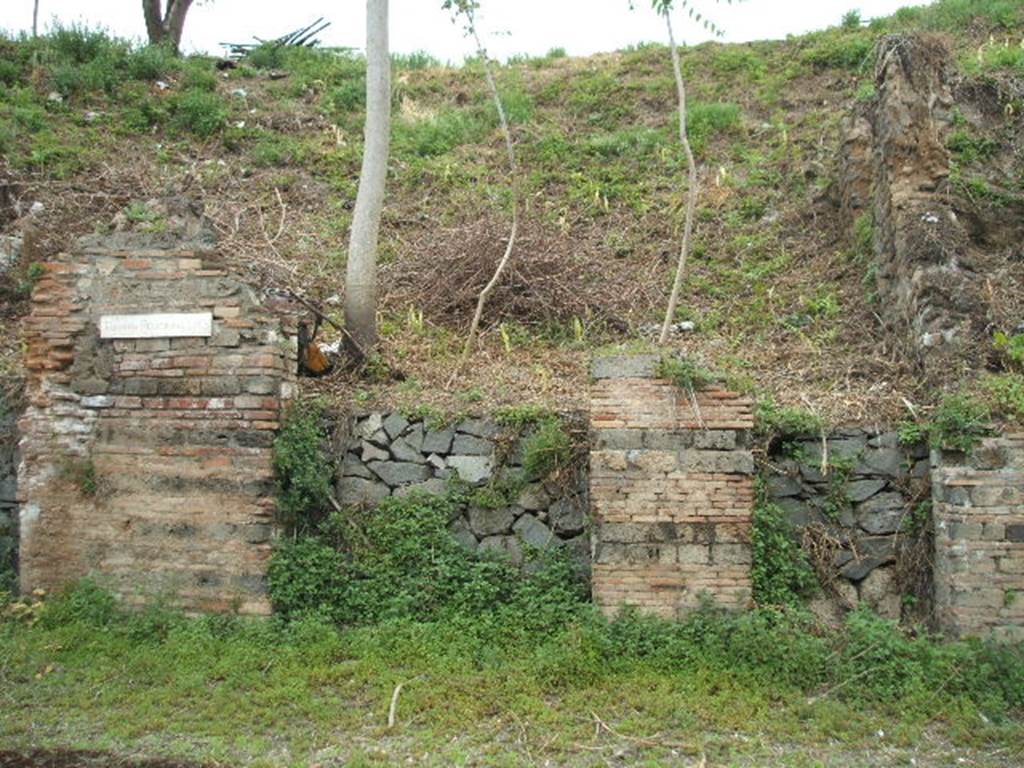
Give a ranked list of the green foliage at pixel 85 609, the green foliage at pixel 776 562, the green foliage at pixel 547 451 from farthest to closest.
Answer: the green foliage at pixel 547 451, the green foliage at pixel 85 609, the green foliage at pixel 776 562

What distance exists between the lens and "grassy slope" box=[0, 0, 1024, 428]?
30.9ft

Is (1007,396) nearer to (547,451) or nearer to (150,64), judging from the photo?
(547,451)

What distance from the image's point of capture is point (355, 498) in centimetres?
768

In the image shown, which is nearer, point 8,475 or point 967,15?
point 8,475

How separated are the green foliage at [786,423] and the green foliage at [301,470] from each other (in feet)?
11.5

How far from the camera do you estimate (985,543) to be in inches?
261

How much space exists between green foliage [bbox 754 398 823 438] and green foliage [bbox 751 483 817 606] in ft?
1.63

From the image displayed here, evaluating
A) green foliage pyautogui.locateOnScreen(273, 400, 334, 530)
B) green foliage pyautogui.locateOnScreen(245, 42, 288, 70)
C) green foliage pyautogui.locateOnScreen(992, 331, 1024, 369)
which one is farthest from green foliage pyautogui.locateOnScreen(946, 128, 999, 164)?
green foliage pyautogui.locateOnScreen(245, 42, 288, 70)

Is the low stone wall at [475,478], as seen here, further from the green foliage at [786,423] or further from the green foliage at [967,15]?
the green foliage at [967,15]

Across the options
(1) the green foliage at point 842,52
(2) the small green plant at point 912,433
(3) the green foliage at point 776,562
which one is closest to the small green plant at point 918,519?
(2) the small green plant at point 912,433

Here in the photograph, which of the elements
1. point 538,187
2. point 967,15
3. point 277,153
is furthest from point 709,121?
point 277,153

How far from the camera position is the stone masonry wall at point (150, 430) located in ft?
23.3

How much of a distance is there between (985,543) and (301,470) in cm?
508

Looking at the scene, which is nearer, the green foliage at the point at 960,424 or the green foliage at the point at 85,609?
the green foliage at the point at 960,424
